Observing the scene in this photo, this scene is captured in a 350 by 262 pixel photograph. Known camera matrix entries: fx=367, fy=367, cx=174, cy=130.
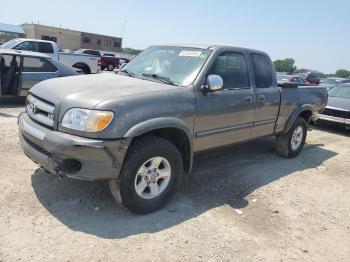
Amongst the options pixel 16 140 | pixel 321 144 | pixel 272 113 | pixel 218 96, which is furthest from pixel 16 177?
pixel 321 144

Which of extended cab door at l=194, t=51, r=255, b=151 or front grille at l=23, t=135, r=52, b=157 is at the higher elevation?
extended cab door at l=194, t=51, r=255, b=151

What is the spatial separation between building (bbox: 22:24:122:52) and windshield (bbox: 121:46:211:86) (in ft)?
172

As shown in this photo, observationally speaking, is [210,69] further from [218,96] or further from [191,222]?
[191,222]

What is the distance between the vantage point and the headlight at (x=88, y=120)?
348 centimetres

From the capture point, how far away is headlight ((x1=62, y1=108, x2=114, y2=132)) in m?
3.48

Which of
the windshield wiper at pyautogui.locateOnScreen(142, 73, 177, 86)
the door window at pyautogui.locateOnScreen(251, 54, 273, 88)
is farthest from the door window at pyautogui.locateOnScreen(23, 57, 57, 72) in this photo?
the door window at pyautogui.locateOnScreen(251, 54, 273, 88)

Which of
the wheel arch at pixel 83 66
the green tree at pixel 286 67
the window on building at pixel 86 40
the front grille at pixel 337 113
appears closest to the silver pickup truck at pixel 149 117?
the front grille at pixel 337 113

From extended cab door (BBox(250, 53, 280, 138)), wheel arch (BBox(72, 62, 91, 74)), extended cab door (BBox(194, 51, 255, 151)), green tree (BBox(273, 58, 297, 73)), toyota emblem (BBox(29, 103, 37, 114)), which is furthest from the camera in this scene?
green tree (BBox(273, 58, 297, 73))

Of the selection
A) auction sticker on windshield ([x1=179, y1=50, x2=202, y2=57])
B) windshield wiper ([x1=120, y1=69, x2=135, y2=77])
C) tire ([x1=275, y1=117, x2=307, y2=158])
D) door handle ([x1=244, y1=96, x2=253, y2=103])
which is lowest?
tire ([x1=275, y1=117, x2=307, y2=158])

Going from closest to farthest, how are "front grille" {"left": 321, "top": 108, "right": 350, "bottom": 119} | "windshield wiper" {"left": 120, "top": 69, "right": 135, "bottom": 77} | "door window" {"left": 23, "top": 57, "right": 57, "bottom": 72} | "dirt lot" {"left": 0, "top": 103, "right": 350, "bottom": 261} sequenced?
"dirt lot" {"left": 0, "top": 103, "right": 350, "bottom": 261}
"windshield wiper" {"left": 120, "top": 69, "right": 135, "bottom": 77}
"door window" {"left": 23, "top": 57, "right": 57, "bottom": 72}
"front grille" {"left": 321, "top": 108, "right": 350, "bottom": 119}

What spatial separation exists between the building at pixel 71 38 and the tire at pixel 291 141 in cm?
5202

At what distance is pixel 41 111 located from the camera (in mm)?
4020

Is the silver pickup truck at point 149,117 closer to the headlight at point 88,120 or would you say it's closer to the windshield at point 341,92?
the headlight at point 88,120

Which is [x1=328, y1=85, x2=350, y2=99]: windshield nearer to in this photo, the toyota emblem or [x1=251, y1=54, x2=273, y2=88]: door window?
[x1=251, y1=54, x2=273, y2=88]: door window
